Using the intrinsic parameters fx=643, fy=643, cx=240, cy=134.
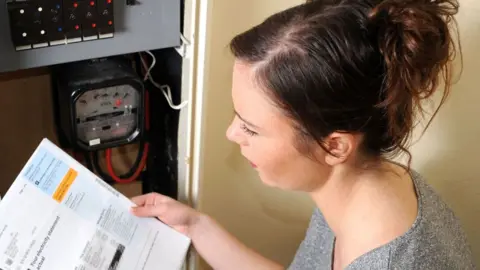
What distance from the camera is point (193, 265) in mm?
1213

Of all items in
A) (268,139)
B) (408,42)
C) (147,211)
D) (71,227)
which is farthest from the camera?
(147,211)

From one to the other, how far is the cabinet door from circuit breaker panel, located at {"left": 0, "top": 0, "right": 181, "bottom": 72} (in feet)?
0.21

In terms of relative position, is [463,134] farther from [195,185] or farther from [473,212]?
[195,185]

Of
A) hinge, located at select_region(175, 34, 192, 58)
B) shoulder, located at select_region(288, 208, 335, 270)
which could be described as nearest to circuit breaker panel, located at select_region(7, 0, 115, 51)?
hinge, located at select_region(175, 34, 192, 58)

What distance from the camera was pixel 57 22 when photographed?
0.92m

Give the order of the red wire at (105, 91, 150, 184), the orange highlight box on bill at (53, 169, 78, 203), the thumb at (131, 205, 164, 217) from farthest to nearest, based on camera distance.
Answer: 1. the red wire at (105, 91, 150, 184)
2. the thumb at (131, 205, 164, 217)
3. the orange highlight box on bill at (53, 169, 78, 203)

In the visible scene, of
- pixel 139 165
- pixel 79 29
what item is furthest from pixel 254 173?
pixel 79 29

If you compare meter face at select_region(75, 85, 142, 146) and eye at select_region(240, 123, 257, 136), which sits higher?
eye at select_region(240, 123, 257, 136)

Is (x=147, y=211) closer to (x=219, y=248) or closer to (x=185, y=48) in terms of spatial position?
(x=219, y=248)

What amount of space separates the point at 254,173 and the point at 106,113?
42 centimetres

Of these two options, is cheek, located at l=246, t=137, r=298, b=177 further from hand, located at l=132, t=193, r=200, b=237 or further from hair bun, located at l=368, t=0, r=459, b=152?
hand, located at l=132, t=193, r=200, b=237

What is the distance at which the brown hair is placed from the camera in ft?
2.54

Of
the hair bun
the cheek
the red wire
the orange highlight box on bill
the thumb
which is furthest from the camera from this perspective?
the red wire

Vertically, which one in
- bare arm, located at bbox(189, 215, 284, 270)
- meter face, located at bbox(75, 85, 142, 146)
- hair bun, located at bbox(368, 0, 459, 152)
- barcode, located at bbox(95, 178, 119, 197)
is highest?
hair bun, located at bbox(368, 0, 459, 152)
